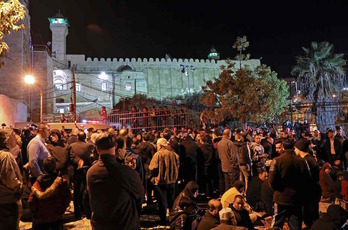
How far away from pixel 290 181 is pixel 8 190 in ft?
12.7

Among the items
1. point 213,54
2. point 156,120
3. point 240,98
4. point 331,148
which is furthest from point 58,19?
point 331,148

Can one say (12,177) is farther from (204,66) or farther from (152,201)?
(204,66)

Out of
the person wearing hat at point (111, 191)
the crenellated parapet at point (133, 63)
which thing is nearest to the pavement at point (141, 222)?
the person wearing hat at point (111, 191)

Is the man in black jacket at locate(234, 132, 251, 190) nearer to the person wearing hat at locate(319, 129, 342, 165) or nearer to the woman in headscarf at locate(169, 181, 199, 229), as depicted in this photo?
the person wearing hat at locate(319, 129, 342, 165)

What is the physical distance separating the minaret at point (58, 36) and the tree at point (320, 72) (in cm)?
4242

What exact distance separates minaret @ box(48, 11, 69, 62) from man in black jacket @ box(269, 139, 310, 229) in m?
57.2

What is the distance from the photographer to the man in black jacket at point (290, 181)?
4777mm

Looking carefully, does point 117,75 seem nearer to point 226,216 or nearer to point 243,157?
point 243,157

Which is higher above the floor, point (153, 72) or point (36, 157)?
point (153, 72)

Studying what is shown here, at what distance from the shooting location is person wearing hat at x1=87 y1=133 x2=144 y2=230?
9.08 ft

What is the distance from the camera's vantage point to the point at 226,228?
3.89 meters

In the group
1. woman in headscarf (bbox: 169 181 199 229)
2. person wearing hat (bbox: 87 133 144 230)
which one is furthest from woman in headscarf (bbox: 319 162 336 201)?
person wearing hat (bbox: 87 133 144 230)

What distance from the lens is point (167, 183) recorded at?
6.23m

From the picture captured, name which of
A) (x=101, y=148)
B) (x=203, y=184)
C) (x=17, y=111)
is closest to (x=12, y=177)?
(x=101, y=148)
